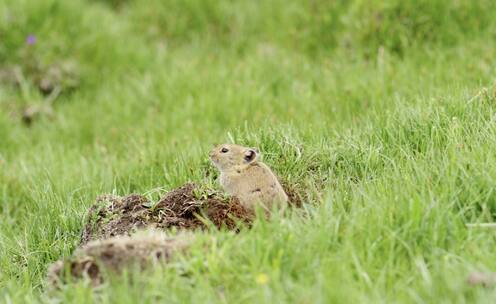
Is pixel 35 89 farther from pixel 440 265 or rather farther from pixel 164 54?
pixel 440 265

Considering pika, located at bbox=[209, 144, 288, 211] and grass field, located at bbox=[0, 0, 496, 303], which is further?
pika, located at bbox=[209, 144, 288, 211]

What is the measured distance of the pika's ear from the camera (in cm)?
517

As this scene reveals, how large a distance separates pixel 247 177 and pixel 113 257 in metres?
1.23

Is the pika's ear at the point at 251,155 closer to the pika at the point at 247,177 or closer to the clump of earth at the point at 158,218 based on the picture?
the pika at the point at 247,177

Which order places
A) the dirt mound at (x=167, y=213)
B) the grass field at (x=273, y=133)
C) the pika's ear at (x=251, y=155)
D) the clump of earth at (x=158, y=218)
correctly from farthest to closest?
the pika's ear at (x=251, y=155)
the dirt mound at (x=167, y=213)
the clump of earth at (x=158, y=218)
the grass field at (x=273, y=133)

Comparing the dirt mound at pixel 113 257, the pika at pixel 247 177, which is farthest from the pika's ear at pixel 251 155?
the dirt mound at pixel 113 257

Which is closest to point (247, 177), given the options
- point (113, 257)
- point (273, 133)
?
point (273, 133)

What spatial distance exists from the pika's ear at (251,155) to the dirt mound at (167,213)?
336mm

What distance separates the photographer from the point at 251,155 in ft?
17.1

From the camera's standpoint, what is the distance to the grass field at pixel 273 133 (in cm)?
389

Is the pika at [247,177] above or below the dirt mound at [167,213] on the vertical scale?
above

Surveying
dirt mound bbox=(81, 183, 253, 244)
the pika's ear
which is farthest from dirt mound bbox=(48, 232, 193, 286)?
the pika's ear

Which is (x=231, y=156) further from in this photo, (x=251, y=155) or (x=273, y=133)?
(x=273, y=133)

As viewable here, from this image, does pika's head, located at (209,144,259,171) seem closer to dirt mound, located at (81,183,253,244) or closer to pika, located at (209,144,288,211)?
pika, located at (209,144,288,211)
